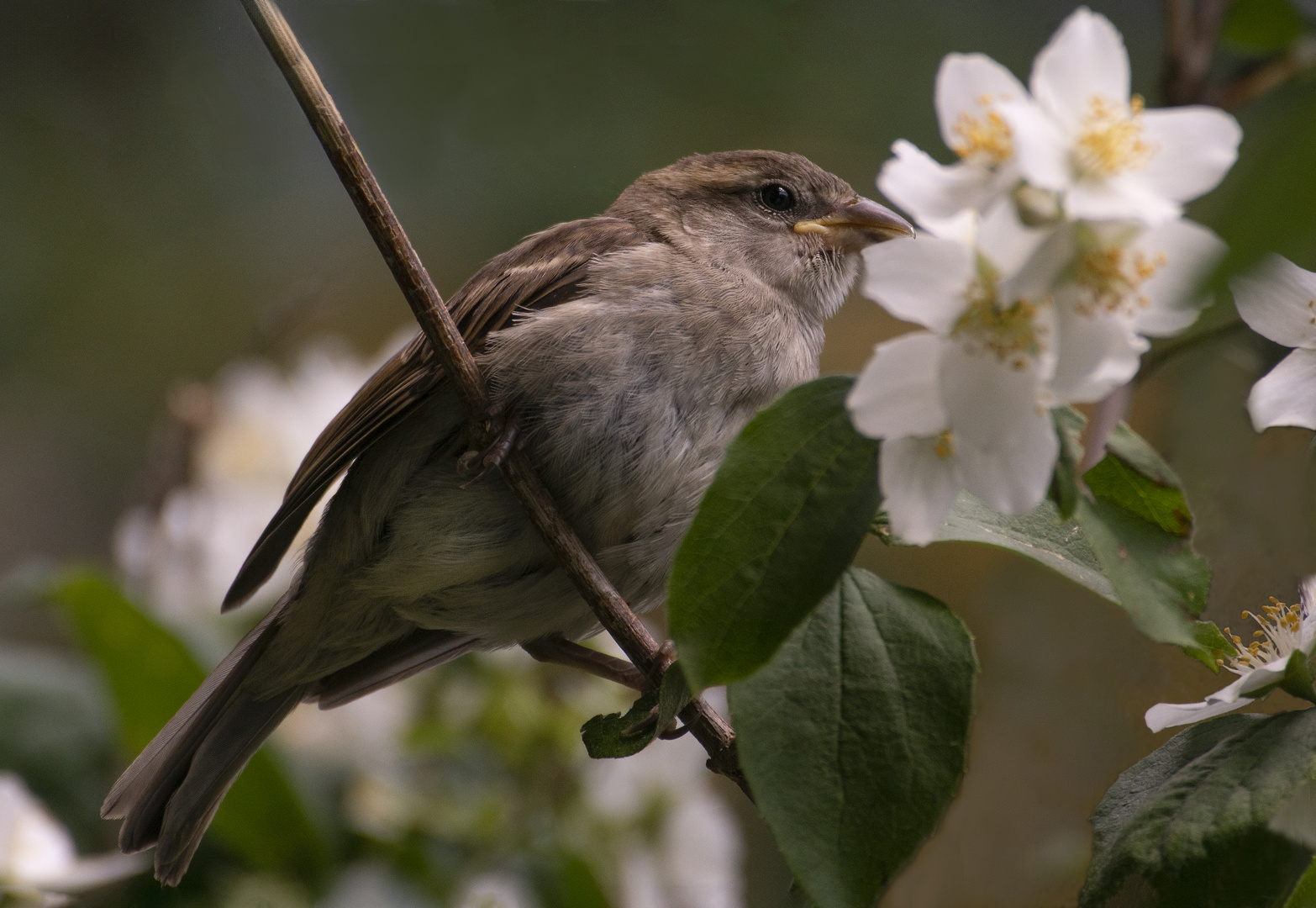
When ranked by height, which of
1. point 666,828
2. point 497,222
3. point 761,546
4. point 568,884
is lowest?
point 666,828

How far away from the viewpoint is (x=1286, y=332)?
4.09 feet

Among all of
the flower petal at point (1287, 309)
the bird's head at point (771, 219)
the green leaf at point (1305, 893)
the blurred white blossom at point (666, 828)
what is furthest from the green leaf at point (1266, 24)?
the blurred white blossom at point (666, 828)

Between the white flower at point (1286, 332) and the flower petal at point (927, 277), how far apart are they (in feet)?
1.64

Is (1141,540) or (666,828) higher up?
(1141,540)

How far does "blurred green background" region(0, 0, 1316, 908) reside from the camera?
6.15 ft

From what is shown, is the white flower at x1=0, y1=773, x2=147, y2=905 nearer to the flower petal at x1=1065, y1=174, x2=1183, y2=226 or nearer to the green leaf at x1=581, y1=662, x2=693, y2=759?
the green leaf at x1=581, y1=662, x2=693, y2=759

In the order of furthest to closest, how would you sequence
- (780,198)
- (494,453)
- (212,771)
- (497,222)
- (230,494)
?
(497,222) → (230,494) → (780,198) → (212,771) → (494,453)

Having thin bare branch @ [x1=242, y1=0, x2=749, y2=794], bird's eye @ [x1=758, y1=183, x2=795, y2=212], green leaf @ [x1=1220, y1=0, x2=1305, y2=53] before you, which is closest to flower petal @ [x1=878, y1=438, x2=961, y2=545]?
thin bare branch @ [x1=242, y1=0, x2=749, y2=794]

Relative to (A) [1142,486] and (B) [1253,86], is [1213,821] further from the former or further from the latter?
(B) [1253,86]

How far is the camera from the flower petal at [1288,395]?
1204 millimetres

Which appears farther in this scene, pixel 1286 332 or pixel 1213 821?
pixel 1286 332

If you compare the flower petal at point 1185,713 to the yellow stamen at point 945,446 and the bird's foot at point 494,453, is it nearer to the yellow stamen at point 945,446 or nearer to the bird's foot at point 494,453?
the yellow stamen at point 945,446

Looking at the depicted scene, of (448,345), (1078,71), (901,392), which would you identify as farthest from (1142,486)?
(448,345)

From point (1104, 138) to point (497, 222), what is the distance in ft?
15.2
